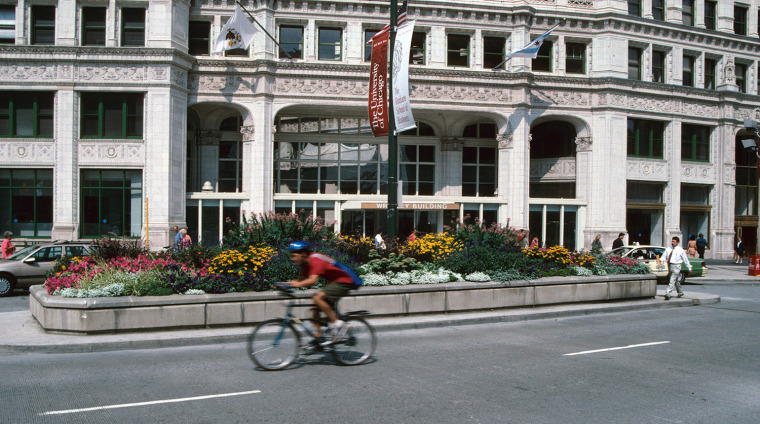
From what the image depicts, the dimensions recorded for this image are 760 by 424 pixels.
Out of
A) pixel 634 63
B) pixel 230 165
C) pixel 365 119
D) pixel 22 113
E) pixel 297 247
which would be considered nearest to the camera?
pixel 297 247

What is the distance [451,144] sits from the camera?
3444 centimetres

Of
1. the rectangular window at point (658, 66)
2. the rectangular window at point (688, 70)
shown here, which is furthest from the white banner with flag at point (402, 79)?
the rectangular window at point (688, 70)

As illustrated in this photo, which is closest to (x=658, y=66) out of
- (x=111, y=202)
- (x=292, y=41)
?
(x=292, y=41)

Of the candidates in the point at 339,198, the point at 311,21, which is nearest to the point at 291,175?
the point at 339,198

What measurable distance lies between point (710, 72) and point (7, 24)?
37.9 m

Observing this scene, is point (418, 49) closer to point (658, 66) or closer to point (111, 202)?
point (658, 66)

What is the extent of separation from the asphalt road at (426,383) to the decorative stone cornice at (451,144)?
2361 centimetres

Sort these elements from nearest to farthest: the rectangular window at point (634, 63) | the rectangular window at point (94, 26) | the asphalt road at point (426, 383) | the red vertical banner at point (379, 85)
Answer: the asphalt road at point (426, 383), the red vertical banner at point (379, 85), the rectangular window at point (94, 26), the rectangular window at point (634, 63)

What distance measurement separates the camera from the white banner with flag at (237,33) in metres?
25.9

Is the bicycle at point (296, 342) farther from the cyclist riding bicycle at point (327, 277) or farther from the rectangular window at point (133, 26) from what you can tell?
the rectangular window at point (133, 26)

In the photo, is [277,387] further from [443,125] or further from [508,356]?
[443,125]

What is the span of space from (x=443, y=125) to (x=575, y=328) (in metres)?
22.8

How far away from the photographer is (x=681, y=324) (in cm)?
1316

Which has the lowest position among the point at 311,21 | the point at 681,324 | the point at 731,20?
the point at 681,324
